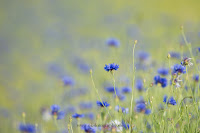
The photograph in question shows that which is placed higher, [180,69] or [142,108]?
[180,69]

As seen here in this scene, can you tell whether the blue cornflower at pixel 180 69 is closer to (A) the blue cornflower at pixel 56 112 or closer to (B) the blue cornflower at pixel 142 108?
(B) the blue cornflower at pixel 142 108

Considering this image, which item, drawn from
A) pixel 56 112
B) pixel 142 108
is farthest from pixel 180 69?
pixel 56 112

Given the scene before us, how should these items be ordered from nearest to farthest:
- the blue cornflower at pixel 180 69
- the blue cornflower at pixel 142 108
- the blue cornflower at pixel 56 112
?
the blue cornflower at pixel 180 69, the blue cornflower at pixel 142 108, the blue cornflower at pixel 56 112

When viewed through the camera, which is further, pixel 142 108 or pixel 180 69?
pixel 142 108

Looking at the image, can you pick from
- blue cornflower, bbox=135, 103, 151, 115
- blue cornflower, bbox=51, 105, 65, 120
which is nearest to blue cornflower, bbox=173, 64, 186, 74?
blue cornflower, bbox=135, 103, 151, 115

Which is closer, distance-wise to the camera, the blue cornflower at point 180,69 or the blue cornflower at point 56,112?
the blue cornflower at point 180,69

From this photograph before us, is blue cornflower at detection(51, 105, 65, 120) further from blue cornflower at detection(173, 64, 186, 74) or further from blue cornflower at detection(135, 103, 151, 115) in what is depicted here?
blue cornflower at detection(173, 64, 186, 74)

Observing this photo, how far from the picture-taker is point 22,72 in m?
5.48

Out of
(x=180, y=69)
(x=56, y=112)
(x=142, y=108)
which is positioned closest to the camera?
(x=180, y=69)

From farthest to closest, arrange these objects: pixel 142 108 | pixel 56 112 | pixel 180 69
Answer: pixel 56 112 → pixel 142 108 → pixel 180 69

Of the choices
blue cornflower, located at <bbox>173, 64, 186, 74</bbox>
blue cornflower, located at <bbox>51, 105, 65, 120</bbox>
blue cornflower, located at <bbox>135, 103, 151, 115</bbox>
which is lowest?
blue cornflower, located at <bbox>135, 103, 151, 115</bbox>

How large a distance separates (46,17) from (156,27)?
13.2ft

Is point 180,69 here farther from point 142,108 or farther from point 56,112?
point 56,112

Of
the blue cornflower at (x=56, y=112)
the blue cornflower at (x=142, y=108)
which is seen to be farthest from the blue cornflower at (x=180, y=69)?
the blue cornflower at (x=56, y=112)
